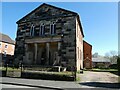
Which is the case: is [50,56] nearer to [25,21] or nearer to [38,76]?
[25,21]

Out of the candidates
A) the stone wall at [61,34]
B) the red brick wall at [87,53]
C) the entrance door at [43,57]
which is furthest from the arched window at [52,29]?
the red brick wall at [87,53]

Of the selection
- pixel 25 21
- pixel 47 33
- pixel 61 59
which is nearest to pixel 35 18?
pixel 25 21

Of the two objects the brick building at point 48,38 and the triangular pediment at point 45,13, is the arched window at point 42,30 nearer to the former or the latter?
the brick building at point 48,38

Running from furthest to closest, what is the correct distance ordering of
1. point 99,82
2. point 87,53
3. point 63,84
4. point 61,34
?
point 87,53 → point 61,34 → point 99,82 → point 63,84

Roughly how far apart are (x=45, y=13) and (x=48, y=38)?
16.2 ft

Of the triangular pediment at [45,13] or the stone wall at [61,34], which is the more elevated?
the triangular pediment at [45,13]

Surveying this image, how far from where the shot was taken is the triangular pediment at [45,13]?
27.1m

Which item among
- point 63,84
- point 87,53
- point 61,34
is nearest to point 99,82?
point 63,84

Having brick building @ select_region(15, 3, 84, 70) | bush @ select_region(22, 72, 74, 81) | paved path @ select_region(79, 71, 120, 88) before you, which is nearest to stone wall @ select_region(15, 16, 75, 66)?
brick building @ select_region(15, 3, 84, 70)

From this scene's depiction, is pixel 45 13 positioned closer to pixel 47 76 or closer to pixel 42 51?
pixel 42 51

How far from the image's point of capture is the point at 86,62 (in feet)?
147

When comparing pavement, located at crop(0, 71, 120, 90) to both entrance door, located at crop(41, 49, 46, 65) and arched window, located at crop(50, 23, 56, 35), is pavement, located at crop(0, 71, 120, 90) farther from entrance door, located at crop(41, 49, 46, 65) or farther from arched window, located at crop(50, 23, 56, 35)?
arched window, located at crop(50, 23, 56, 35)

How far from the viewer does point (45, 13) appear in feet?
94.1

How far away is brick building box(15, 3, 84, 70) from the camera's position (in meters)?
25.4
